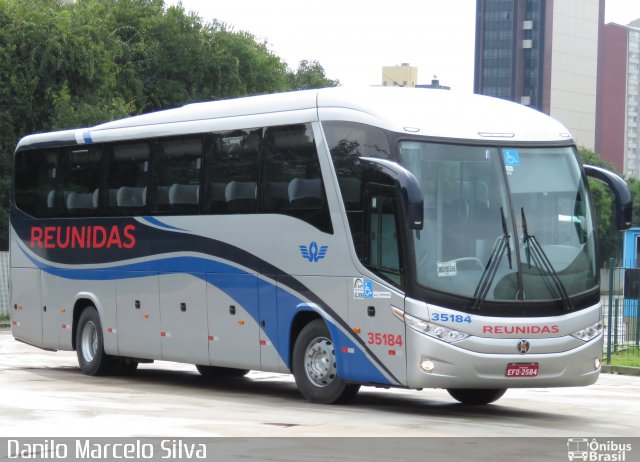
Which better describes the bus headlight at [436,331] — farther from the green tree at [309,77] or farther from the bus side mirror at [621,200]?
the green tree at [309,77]

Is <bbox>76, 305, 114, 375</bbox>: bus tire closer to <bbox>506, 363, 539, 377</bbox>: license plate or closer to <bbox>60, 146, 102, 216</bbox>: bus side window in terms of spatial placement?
<bbox>60, 146, 102, 216</bbox>: bus side window

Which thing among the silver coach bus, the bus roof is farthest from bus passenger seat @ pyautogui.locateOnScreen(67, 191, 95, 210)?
the bus roof

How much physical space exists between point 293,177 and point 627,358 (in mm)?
12197

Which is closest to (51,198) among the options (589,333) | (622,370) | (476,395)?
(476,395)

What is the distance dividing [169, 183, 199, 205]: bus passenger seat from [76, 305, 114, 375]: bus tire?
304 centimetres

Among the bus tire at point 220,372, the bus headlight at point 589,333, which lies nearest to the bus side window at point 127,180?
the bus tire at point 220,372

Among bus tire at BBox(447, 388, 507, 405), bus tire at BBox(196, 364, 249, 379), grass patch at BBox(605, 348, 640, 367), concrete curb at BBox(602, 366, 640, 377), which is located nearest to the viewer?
bus tire at BBox(447, 388, 507, 405)

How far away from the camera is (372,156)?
15.2 meters

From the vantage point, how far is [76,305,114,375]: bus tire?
2083 centimetres

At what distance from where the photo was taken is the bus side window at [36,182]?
21.8 metres

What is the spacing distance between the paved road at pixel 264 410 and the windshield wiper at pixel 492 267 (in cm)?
136

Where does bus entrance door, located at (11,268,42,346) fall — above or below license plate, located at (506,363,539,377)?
below

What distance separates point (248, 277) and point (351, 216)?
245cm

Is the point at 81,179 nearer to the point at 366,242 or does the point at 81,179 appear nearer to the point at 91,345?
the point at 91,345
